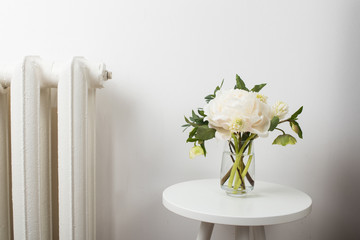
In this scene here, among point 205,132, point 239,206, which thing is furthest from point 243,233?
point 205,132

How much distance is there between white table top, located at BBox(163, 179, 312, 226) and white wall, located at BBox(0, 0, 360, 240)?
0.22m

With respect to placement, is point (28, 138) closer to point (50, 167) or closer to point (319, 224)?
point (50, 167)

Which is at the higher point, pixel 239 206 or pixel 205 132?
pixel 205 132

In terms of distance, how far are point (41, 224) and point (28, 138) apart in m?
0.24

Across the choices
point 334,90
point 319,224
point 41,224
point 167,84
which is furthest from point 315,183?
point 41,224

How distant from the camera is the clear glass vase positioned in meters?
0.88

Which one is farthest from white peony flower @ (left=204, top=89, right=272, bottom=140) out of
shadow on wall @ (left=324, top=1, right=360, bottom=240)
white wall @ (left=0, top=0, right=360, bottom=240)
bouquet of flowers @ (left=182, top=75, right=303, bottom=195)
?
shadow on wall @ (left=324, top=1, right=360, bottom=240)

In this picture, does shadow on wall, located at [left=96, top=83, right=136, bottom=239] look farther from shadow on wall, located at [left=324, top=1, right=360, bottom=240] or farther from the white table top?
shadow on wall, located at [left=324, top=1, right=360, bottom=240]

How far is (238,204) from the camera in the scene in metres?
0.83

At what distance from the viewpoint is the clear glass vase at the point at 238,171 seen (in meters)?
0.88

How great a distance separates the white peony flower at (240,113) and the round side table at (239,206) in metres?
0.16

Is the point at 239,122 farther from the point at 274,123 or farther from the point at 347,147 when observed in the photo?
the point at 347,147

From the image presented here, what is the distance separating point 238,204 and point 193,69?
499 mm

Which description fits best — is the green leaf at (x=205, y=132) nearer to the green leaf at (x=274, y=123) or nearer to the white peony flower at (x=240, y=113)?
the white peony flower at (x=240, y=113)
